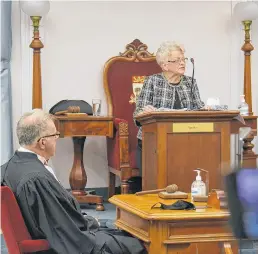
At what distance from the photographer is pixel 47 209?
2725 mm

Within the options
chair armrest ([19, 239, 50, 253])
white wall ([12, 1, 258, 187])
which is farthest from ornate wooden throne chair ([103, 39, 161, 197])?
chair armrest ([19, 239, 50, 253])

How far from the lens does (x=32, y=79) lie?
254 inches

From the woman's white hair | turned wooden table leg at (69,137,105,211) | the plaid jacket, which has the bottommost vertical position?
turned wooden table leg at (69,137,105,211)

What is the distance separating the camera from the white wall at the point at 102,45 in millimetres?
6570

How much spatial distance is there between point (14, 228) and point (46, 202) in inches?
7.0

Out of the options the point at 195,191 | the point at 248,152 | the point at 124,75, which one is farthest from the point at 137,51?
the point at 195,191

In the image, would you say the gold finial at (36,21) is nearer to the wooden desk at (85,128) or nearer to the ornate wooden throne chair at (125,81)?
the ornate wooden throne chair at (125,81)

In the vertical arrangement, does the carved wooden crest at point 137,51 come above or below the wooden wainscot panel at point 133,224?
above

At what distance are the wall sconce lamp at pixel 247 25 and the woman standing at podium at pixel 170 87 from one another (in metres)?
2.01

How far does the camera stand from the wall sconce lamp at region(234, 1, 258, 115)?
668 cm

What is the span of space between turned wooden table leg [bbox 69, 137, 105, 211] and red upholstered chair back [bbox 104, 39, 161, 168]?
499 mm

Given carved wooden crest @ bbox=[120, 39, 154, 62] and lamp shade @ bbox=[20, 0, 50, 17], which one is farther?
carved wooden crest @ bbox=[120, 39, 154, 62]

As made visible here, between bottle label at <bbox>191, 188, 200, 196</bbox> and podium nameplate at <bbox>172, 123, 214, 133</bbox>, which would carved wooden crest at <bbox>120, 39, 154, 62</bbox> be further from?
bottle label at <bbox>191, 188, 200, 196</bbox>

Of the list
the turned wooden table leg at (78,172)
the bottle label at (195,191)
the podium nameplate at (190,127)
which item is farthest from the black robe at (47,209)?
the turned wooden table leg at (78,172)
